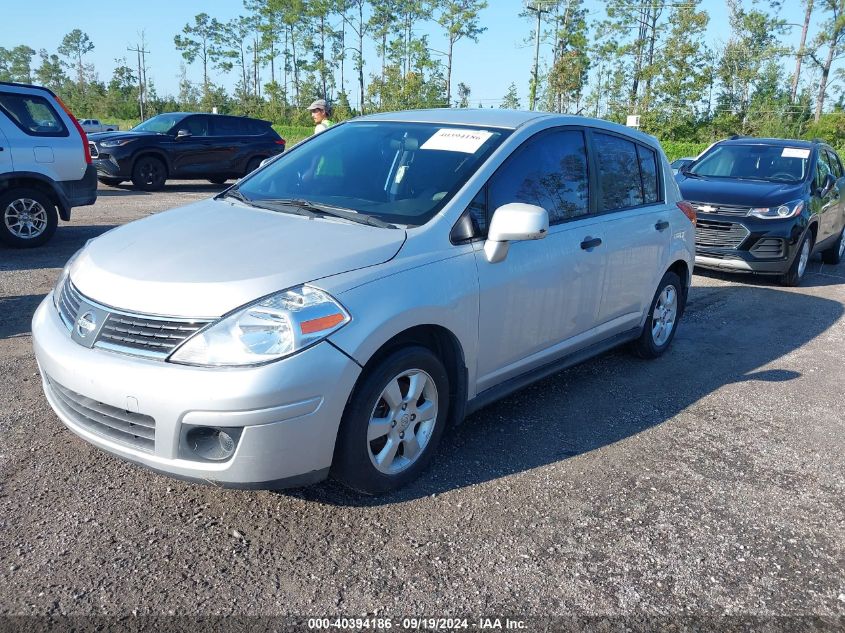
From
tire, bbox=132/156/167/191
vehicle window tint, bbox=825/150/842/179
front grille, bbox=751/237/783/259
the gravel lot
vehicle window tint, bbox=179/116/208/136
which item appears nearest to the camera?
the gravel lot

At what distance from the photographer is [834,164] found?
10.4 m

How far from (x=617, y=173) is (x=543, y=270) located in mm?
1349

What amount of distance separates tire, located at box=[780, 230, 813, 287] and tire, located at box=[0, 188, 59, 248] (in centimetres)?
882

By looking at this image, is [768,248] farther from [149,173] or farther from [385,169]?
[149,173]

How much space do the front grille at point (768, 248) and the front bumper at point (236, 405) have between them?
708 cm

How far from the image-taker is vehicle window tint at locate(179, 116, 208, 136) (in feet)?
51.3

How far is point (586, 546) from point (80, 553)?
202 centimetres

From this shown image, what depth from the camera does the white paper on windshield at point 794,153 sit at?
9458mm

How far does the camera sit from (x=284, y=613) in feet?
8.09

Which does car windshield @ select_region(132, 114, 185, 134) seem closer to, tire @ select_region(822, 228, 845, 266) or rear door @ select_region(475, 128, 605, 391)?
tire @ select_region(822, 228, 845, 266)

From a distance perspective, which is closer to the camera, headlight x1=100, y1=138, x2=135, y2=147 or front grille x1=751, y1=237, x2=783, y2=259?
front grille x1=751, y1=237, x2=783, y2=259

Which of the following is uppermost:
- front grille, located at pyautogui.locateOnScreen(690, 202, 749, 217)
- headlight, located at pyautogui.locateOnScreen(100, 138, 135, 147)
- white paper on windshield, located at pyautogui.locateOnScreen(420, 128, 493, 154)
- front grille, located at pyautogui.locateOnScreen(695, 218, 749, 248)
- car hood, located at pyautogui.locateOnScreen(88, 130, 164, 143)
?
white paper on windshield, located at pyautogui.locateOnScreen(420, 128, 493, 154)

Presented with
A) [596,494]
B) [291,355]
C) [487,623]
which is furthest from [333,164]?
[487,623]

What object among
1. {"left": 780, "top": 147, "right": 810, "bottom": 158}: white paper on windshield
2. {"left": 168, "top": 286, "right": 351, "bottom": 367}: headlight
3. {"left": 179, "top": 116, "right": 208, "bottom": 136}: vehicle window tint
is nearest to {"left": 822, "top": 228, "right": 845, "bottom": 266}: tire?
{"left": 780, "top": 147, "right": 810, "bottom": 158}: white paper on windshield
